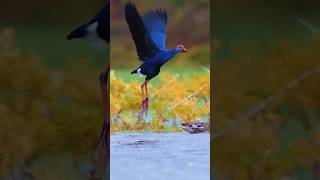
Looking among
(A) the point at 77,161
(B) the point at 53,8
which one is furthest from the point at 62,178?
(B) the point at 53,8

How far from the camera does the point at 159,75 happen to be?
5.03m

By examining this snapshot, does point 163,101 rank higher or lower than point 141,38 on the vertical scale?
lower

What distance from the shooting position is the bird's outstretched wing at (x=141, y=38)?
5.00 meters

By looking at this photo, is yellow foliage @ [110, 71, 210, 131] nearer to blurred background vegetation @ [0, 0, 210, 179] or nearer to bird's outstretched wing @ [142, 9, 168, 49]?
blurred background vegetation @ [0, 0, 210, 179]

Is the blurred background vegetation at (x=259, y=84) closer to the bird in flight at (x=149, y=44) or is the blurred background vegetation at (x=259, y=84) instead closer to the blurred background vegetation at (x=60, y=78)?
the blurred background vegetation at (x=60, y=78)

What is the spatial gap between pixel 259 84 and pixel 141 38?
1.10m

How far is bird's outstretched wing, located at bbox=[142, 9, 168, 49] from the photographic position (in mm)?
4996

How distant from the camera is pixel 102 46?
5043 millimetres

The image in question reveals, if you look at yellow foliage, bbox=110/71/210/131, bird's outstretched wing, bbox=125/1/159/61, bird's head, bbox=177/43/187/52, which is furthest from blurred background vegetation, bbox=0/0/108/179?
bird's head, bbox=177/43/187/52

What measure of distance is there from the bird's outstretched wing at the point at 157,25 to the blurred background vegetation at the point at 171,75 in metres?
0.04

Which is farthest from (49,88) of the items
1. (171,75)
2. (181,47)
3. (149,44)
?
(181,47)

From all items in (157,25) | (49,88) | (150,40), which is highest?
(157,25)

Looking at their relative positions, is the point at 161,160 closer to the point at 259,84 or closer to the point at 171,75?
the point at 171,75

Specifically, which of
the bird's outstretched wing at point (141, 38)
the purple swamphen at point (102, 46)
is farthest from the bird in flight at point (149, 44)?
the purple swamphen at point (102, 46)
